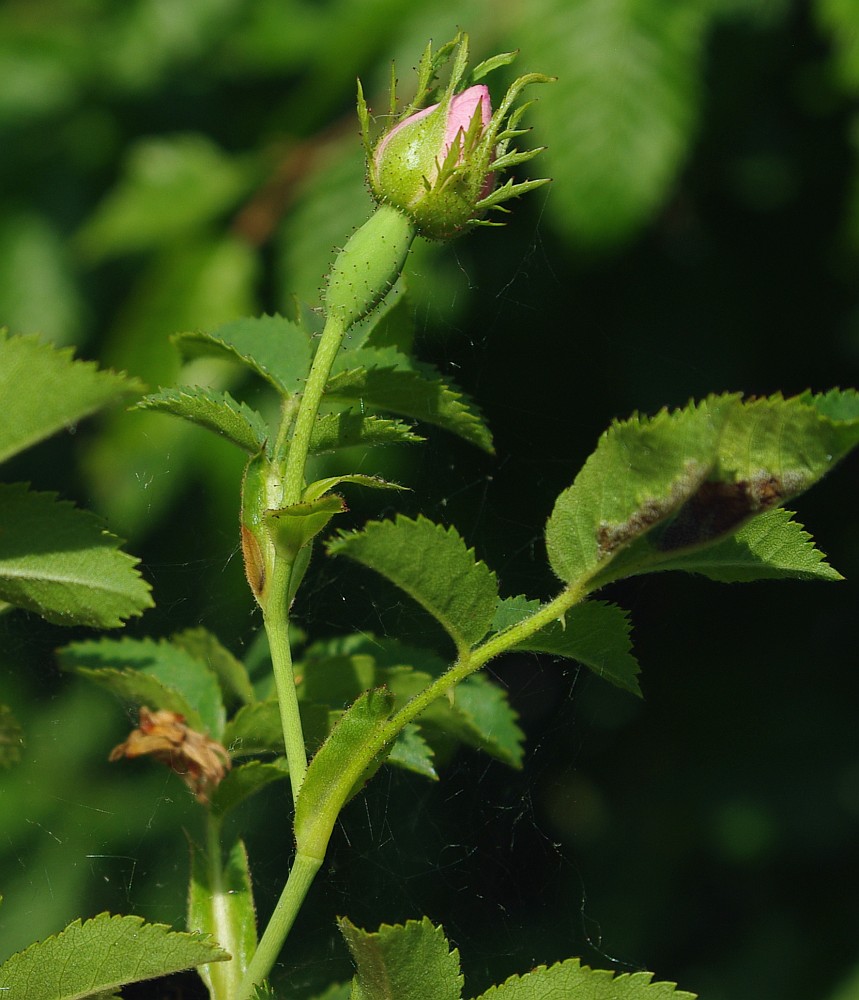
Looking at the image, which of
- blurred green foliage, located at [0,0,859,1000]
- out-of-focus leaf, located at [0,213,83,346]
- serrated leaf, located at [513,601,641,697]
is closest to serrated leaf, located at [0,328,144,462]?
serrated leaf, located at [513,601,641,697]

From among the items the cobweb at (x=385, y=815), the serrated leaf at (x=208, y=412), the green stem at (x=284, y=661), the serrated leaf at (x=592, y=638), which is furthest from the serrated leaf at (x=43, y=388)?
the cobweb at (x=385, y=815)

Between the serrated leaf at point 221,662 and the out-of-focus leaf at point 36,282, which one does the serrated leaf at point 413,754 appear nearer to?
the serrated leaf at point 221,662

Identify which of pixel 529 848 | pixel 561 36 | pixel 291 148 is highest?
pixel 561 36

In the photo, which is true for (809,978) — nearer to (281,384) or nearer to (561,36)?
(561,36)

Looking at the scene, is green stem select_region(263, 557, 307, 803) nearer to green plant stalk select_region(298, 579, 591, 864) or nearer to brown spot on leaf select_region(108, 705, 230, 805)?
green plant stalk select_region(298, 579, 591, 864)

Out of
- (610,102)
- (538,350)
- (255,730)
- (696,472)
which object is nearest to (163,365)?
(538,350)

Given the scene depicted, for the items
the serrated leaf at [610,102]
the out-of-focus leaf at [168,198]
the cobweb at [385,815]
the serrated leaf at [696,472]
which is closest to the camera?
the serrated leaf at [696,472]

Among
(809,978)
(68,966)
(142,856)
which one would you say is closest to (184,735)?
(68,966)
